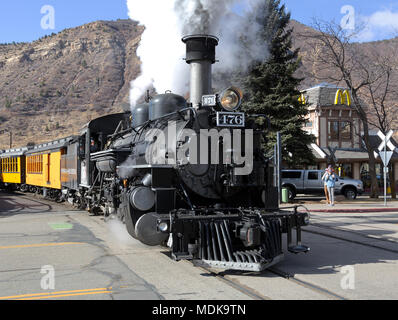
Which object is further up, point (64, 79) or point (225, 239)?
point (64, 79)

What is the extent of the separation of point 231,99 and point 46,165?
14.6 metres

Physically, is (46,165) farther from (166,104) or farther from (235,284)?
(235,284)

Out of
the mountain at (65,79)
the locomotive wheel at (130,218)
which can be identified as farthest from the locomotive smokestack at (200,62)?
the mountain at (65,79)

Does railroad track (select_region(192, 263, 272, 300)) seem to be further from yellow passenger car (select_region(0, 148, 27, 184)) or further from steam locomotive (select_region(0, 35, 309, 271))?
yellow passenger car (select_region(0, 148, 27, 184))

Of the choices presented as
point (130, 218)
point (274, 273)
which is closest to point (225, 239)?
point (274, 273)

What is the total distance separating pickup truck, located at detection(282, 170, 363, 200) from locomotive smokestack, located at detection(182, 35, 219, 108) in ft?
50.0

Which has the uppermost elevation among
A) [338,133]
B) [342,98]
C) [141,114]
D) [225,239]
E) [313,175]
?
[342,98]

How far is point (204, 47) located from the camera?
26.5 feet

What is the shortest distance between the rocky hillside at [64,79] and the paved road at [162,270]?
6131cm

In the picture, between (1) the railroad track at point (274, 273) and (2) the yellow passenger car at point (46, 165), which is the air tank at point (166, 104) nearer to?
(1) the railroad track at point (274, 273)

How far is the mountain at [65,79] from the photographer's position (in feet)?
249

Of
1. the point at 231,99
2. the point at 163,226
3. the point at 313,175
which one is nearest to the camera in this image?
the point at 163,226

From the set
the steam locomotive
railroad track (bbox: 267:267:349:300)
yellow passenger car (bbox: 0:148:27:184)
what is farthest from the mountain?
railroad track (bbox: 267:267:349:300)

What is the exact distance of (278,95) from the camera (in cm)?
2061
